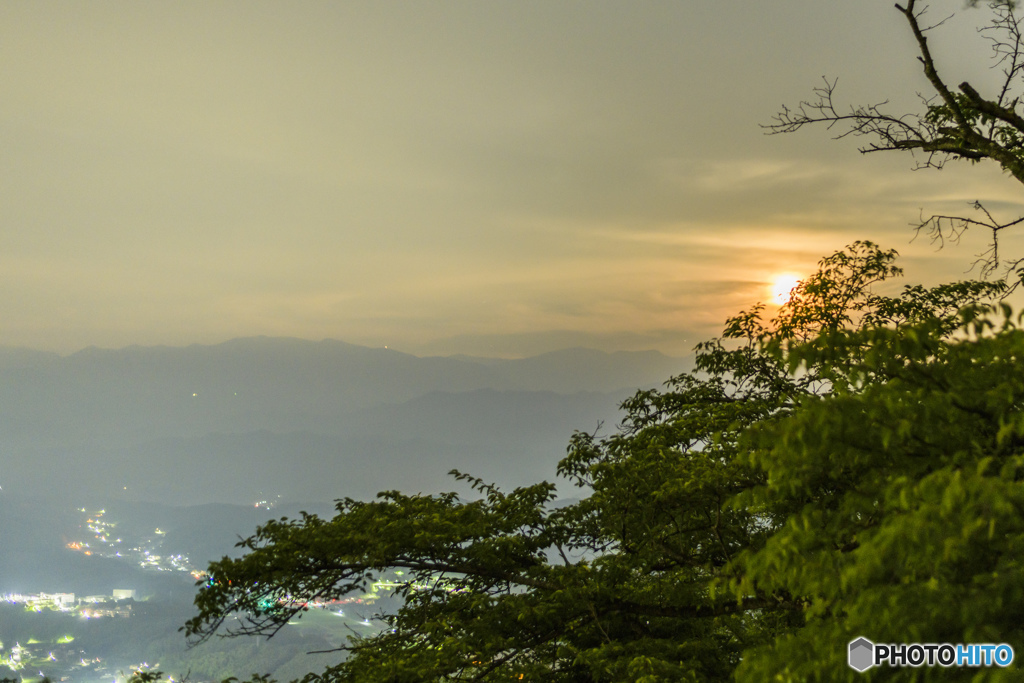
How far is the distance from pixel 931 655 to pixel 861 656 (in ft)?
1.18

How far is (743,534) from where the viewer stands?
8.23m

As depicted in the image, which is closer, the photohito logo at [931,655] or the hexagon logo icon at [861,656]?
the photohito logo at [931,655]

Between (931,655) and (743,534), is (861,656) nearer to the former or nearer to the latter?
(931,655)

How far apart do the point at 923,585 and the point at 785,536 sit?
60cm

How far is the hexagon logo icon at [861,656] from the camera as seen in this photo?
3049mm

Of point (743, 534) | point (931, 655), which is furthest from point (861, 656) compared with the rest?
point (743, 534)

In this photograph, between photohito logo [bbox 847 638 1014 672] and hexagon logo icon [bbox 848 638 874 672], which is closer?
photohito logo [bbox 847 638 1014 672]

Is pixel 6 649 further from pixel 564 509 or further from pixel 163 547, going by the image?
pixel 564 509

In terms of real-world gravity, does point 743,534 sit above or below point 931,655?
below

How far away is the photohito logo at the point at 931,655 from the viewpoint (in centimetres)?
286

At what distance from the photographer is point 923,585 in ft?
8.99

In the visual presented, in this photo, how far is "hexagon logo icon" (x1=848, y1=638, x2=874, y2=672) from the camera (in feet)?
10.0

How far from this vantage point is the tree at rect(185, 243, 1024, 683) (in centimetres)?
283

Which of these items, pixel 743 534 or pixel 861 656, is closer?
pixel 861 656
